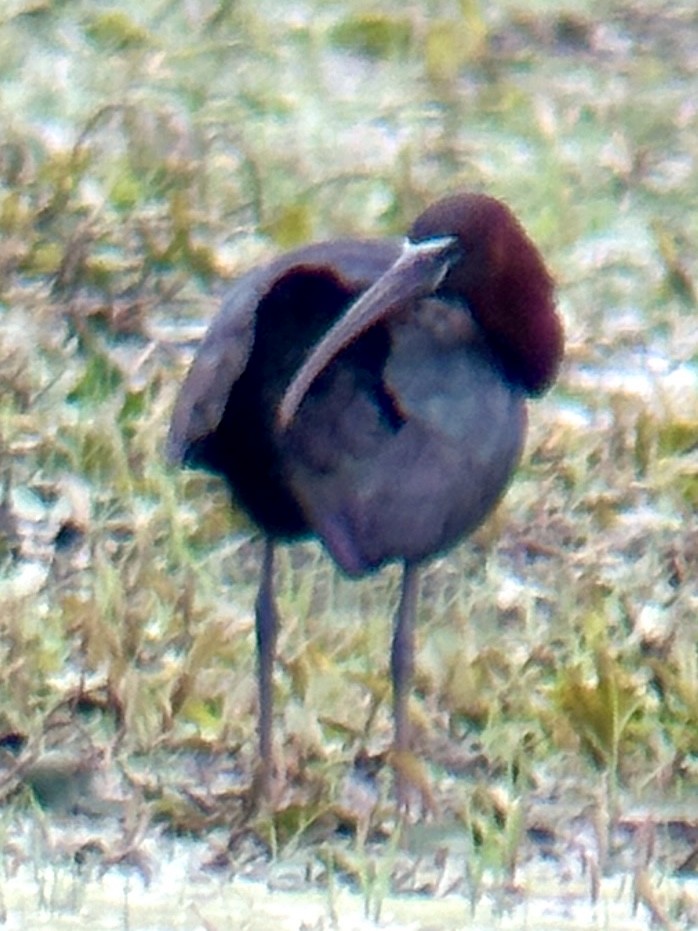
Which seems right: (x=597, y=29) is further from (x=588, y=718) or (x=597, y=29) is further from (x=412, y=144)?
(x=588, y=718)

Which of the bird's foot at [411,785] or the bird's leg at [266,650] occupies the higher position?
the bird's leg at [266,650]

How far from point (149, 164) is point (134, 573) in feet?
5.70

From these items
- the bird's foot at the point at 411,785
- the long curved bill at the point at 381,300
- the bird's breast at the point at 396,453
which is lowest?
the bird's foot at the point at 411,785

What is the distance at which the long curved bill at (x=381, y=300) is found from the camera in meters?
3.69

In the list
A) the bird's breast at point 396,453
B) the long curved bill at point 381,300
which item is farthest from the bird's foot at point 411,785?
the long curved bill at point 381,300

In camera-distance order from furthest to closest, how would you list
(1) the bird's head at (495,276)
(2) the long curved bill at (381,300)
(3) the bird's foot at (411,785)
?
(1) the bird's head at (495,276), (3) the bird's foot at (411,785), (2) the long curved bill at (381,300)

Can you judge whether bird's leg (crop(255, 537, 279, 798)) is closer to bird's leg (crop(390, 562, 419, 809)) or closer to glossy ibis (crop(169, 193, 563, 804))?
glossy ibis (crop(169, 193, 563, 804))

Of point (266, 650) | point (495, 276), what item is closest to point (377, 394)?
point (495, 276)

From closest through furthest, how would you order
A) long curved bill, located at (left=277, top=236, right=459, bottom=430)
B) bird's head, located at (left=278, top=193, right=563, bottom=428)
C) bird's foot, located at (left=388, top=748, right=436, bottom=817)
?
long curved bill, located at (left=277, top=236, right=459, bottom=430) → bird's foot, located at (left=388, top=748, right=436, bottom=817) → bird's head, located at (left=278, top=193, right=563, bottom=428)

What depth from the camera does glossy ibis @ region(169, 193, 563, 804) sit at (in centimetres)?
370

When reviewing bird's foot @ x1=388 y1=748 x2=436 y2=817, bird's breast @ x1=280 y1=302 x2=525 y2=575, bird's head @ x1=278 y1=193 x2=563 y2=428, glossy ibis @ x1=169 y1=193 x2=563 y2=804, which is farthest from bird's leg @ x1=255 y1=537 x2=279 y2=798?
bird's head @ x1=278 y1=193 x2=563 y2=428

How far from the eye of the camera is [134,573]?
464 cm

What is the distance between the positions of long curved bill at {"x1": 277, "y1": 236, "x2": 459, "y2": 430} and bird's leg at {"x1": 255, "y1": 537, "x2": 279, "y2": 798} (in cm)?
44

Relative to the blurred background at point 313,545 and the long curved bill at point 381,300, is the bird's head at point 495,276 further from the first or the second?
the blurred background at point 313,545
